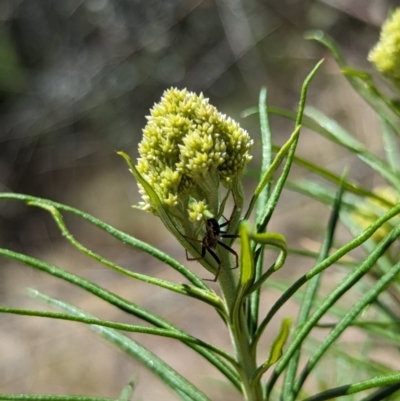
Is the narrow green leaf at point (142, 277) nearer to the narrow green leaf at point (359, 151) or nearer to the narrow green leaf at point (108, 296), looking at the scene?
Answer: the narrow green leaf at point (108, 296)

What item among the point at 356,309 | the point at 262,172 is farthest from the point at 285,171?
the point at 356,309

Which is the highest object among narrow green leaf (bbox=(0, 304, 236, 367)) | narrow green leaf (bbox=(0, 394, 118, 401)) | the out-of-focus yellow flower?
the out-of-focus yellow flower

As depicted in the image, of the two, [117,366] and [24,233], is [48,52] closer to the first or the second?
[24,233]

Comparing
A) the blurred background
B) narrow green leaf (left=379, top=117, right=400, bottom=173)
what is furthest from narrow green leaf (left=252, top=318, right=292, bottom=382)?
the blurred background

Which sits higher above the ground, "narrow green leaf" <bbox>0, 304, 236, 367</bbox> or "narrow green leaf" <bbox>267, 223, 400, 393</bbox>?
"narrow green leaf" <bbox>267, 223, 400, 393</bbox>

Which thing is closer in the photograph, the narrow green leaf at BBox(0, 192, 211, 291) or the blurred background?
the narrow green leaf at BBox(0, 192, 211, 291)

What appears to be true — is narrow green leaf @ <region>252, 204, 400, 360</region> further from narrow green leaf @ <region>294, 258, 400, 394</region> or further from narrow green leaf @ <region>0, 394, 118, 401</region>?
narrow green leaf @ <region>0, 394, 118, 401</region>
